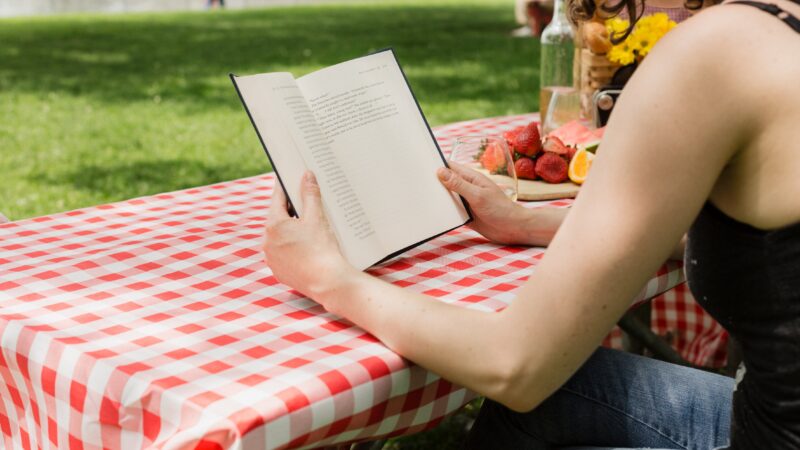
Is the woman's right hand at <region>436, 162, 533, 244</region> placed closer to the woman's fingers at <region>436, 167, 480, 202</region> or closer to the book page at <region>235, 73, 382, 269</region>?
the woman's fingers at <region>436, 167, 480, 202</region>

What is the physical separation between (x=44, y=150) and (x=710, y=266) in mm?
5581

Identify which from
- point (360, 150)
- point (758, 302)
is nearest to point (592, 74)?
point (360, 150)

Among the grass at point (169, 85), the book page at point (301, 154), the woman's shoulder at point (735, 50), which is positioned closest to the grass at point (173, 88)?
the grass at point (169, 85)

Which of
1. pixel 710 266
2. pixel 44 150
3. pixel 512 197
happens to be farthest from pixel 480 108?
pixel 710 266

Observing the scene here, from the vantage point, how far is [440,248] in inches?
62.8

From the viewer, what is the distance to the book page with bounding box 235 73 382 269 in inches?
52.1

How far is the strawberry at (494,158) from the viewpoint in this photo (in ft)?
5.47

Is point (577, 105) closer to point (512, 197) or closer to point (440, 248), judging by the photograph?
A: point (512, 197)

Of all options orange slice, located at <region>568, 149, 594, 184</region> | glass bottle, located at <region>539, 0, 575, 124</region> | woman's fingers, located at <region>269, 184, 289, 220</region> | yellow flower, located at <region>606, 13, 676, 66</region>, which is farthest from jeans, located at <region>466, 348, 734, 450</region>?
glass bottle, located at <region>539, 0, 575, 124</region>

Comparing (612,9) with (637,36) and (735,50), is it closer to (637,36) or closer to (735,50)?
(637,36)

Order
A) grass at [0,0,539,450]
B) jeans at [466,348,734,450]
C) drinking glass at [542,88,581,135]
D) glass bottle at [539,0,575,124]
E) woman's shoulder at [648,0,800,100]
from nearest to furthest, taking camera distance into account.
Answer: woman's shoulder at [648,0,800,100] → jeans at [466,348,734,450] → drinking glass at [542,88,581,135] → glass bottle at [539,0,575,124] → grass at [0,0,539,450]

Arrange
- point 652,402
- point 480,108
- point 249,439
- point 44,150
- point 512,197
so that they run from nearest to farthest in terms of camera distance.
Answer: point 249,439, point 652,402, point 512,197, point 44,150, point 480,108

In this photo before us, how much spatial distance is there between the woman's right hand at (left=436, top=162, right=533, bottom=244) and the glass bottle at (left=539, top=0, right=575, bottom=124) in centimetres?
101

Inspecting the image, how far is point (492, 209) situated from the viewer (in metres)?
1.60
